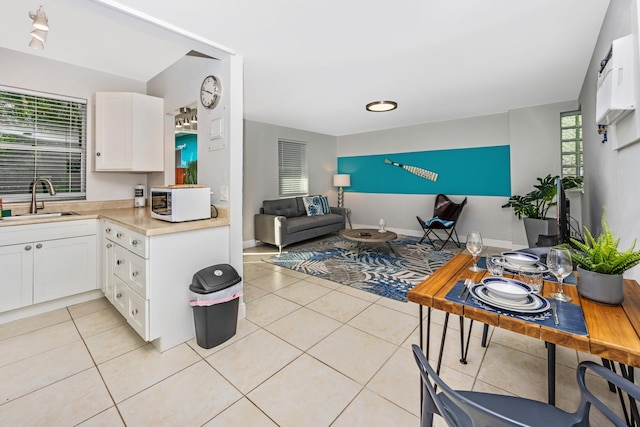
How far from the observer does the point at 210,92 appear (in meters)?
2.54

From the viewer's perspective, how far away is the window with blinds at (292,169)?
6.03 metres

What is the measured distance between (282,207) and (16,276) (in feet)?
12.5

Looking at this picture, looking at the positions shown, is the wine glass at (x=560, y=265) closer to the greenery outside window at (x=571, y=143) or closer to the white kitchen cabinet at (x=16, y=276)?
the white kitchen cabinet at (x=16, y=276)

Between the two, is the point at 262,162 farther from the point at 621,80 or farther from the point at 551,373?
the point at 551,373

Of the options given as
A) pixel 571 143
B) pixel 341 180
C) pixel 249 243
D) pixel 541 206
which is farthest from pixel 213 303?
pixel 571 143

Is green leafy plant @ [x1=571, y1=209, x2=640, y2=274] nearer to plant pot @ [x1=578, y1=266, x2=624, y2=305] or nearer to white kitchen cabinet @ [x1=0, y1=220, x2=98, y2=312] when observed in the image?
plant pot @ [x1=578, y1=266, x2=624, y2=305]

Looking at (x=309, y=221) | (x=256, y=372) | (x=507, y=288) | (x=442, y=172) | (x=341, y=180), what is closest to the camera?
(x=507, y=288)

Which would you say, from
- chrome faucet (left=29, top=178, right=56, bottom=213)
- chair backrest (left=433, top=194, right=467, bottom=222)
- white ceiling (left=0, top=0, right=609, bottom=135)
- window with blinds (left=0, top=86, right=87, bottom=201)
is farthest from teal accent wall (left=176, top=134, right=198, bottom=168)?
chair backrest (left=433, top=194, right=467, bottom=222)

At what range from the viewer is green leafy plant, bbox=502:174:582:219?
3.88 m

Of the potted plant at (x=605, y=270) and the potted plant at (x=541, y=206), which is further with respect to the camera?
the potted plant at (x=541, y=206)

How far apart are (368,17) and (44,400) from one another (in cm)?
324

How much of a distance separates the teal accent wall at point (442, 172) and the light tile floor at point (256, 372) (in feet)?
11.8

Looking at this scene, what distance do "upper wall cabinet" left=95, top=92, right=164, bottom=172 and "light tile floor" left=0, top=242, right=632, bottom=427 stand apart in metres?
1.58

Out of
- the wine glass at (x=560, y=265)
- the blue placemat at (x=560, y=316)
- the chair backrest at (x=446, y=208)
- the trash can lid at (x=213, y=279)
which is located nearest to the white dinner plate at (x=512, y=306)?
the blue placemat at (x=560, y=316)
